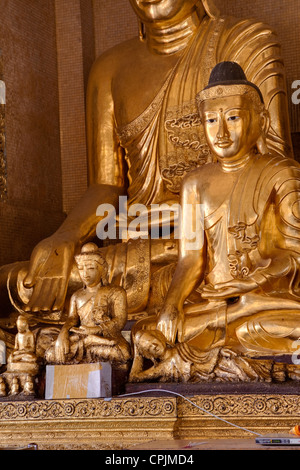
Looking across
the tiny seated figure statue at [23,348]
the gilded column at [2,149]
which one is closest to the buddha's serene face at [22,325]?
the tiny seated figure statue at [23,348]

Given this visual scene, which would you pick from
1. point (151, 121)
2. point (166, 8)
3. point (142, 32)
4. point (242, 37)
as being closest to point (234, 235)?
point (151, 121)

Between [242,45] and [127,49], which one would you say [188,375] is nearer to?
[242,45]

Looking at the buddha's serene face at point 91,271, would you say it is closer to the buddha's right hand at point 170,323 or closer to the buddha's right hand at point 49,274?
the buddha's right hand at point 170,323

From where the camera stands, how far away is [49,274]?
4.35m

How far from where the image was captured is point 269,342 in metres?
3.45

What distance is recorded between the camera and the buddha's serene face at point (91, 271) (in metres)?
3.54

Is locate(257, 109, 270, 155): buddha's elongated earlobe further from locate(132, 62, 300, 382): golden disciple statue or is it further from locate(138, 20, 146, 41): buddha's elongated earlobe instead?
locate(138, 20, 146, 41): buddha's elongated earlobe

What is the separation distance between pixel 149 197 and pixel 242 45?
99cm

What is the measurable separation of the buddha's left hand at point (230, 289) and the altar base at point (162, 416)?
55 cm

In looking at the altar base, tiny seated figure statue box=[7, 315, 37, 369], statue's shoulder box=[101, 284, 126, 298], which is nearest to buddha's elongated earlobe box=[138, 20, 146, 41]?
statue's shoulder box=[101, 284, 126, 298]

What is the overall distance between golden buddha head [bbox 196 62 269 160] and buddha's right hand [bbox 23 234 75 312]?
102 centimetres

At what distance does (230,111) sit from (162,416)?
4.79ft

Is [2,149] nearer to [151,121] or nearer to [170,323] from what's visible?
[151,121]

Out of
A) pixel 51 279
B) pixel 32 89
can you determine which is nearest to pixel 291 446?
pixel 51 279
